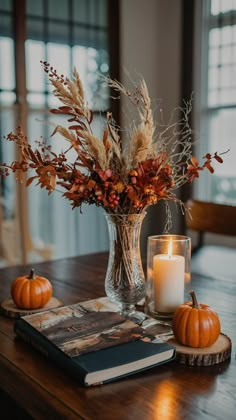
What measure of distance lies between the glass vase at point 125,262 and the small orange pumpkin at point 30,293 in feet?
0.66

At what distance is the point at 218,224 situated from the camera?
220 centimetres

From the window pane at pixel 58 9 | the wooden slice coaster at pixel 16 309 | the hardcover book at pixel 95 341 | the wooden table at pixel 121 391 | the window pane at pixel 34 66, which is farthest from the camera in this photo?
the window pane at pixel 58 9

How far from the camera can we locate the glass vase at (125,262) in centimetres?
115

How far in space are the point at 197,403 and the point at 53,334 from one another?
35 centimetres

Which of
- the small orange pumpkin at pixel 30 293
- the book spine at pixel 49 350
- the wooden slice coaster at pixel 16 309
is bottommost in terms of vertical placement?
the wooden slice coaster at pixel 16 309

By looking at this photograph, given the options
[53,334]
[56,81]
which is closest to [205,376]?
[53,334]

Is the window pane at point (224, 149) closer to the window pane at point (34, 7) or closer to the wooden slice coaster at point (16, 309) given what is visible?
the window pane at point (34, 7)

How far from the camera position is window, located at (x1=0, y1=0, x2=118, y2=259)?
3355mm

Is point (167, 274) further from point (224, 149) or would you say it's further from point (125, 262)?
point (224, 149)

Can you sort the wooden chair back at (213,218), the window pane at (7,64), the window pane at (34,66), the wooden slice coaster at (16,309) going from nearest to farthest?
the wooden slice coaster at (16,309) < the wooden chair back at (213,218) < the window pane at (7,64) < the window pane at (34,66)

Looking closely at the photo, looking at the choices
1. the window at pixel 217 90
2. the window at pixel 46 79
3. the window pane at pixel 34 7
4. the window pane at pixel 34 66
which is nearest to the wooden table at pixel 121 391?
the window at pixel 46 79

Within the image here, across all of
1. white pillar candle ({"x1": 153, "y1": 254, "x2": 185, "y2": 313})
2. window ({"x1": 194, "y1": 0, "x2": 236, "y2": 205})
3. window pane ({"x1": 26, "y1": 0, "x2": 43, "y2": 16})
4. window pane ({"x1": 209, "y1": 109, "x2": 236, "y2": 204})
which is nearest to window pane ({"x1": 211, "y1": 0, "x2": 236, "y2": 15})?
window ({"x1": 194, "y1": 0, "x2": 236, "y2": 205})

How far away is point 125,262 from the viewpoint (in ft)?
3.86

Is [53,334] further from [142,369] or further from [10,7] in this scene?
[10,7]
